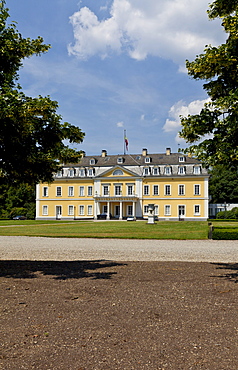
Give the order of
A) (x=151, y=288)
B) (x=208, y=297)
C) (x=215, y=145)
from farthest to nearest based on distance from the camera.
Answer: (x=215, y=145)
(x=151, y=288)
(x=208, y=297)

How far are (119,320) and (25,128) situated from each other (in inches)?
167

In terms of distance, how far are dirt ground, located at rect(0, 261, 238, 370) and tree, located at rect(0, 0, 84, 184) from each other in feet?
8.27

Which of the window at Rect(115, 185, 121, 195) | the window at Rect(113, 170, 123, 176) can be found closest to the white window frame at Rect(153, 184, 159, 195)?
the window at Rect(115, 185, 121, 195)

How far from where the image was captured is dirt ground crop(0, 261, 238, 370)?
367 centimetres

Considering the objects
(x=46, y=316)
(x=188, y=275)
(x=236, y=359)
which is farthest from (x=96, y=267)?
(x=236, y=359)

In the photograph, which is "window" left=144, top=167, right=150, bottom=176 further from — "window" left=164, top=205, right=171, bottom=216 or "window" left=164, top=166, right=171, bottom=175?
"window" left=164, top=205, right=171, bottom=216

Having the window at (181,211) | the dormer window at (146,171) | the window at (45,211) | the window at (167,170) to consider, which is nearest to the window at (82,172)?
the window at (45,211)

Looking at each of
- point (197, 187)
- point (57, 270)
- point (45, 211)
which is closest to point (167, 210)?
point (197, 187)

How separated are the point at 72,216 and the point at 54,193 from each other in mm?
5635

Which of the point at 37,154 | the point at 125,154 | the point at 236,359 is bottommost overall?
the point at 236,359

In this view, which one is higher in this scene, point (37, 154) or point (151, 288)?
point (37, 154)

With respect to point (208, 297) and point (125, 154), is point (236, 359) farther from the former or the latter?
point (125, 154)

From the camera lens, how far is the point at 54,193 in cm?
6625

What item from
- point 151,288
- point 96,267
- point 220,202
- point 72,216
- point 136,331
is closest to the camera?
point 136,331
